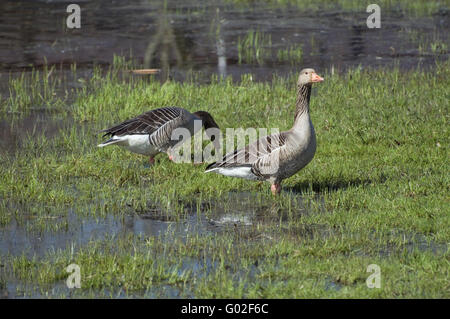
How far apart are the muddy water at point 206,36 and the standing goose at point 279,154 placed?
694cm

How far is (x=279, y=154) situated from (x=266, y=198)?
2.34 feet

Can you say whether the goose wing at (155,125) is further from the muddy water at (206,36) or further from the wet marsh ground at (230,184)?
the muddy water at (206,36)

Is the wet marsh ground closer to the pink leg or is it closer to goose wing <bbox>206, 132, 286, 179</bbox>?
the pink leg

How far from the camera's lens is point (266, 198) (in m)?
9.54

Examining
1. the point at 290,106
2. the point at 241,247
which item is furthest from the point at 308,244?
the point at 290,106

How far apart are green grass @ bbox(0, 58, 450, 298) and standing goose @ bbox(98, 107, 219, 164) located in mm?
→ 311

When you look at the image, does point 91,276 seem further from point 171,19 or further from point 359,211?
point 171,19

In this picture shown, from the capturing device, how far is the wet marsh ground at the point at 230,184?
6988 millimetres

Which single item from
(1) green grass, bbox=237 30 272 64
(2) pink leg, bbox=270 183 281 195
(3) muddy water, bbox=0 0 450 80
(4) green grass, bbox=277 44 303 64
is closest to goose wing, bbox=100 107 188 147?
(2) pink leg, bbox=270 183 281 195

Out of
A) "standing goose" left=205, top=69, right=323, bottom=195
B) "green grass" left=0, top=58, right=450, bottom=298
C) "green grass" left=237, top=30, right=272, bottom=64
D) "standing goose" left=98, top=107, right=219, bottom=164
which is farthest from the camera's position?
"green grass" left=237, top=30, right=272, bottom=64

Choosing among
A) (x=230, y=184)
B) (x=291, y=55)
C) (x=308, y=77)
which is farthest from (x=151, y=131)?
(x=291, y=55)

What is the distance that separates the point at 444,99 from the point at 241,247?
275 inches

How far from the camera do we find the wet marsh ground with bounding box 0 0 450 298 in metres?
6.99

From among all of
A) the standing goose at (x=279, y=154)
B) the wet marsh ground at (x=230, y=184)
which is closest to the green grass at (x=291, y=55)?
the wet marsh ground at (x=230, y=184)
